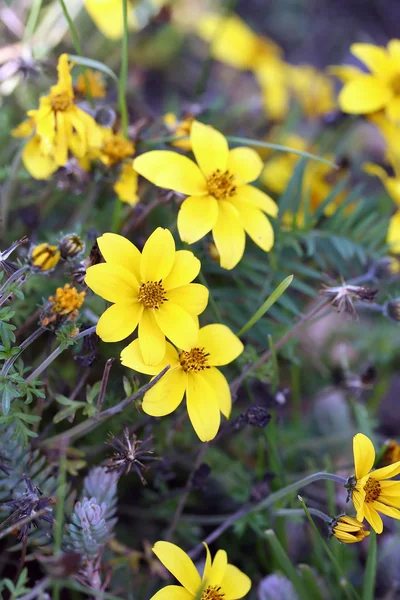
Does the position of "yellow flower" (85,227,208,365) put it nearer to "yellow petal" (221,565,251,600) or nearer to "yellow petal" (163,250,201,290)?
"yellow petal" (163,250,201,290)

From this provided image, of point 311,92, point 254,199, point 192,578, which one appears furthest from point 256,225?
point 311,92

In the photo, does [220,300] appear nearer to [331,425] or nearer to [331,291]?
[331,291]

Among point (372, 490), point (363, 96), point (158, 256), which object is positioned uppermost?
point (158, 256)

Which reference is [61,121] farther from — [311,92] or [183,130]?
[311,92]

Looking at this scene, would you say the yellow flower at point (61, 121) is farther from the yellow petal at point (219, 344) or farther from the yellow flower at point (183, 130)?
the yellow petal at point (219, 344)

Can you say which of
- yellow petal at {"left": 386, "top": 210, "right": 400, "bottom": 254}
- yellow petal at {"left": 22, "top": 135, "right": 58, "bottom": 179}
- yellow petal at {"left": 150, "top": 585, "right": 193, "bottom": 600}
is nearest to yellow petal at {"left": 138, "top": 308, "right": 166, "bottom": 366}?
yellow petal at {"left": 150, "top": 585, "right": 193, "bottom": 600}

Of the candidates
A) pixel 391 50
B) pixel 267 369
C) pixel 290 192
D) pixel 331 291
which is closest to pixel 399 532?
pixel 267 369

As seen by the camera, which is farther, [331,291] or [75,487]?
[75,487]
